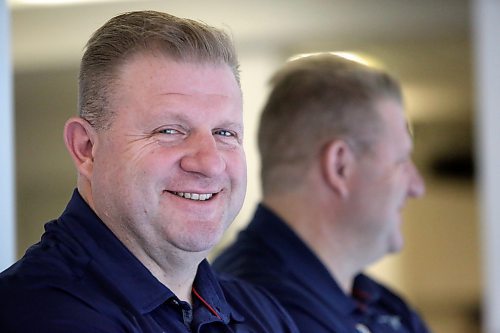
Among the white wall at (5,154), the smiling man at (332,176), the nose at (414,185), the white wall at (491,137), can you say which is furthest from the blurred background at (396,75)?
the white wall at (491,137)

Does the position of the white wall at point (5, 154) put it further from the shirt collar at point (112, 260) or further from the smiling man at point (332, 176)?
A: the smiling man at point (332, 176)

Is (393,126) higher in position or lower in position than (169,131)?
lower

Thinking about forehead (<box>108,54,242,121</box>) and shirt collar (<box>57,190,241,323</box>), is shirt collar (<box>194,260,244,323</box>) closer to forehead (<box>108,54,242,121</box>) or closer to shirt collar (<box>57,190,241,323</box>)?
shirt collar (<box>57,190,241,323</box>)

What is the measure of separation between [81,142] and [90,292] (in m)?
0.24

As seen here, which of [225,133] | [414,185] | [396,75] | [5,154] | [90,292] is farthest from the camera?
[396,75]

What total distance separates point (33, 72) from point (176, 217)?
4683mm

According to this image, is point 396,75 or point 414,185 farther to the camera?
point 396,75

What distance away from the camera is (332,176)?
2.20 meters

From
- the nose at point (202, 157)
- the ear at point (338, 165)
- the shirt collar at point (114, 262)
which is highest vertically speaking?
the nose at point (202, 157)

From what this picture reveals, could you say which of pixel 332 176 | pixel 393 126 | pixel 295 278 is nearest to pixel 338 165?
pixel 332 176

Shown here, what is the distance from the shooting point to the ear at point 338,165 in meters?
2.19

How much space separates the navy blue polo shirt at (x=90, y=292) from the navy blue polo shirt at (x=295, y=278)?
448 mm

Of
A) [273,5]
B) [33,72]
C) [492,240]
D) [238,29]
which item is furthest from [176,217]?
[33,72]

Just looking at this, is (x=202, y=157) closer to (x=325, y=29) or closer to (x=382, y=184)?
(x=382, y=184)
